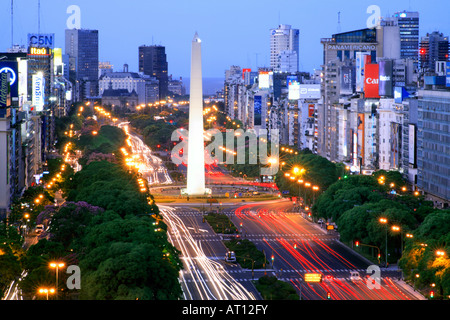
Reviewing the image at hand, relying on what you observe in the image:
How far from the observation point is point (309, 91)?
142 m

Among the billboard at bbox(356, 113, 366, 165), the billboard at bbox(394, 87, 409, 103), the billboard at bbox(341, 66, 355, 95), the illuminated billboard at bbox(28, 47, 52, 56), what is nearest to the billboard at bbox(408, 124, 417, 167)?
the billboard at bbox(394, 87, 409, 103)

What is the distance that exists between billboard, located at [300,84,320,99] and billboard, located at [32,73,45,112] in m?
46.4

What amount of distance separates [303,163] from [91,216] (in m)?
38.3

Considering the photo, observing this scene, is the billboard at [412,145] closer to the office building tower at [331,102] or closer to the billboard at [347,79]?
the office building tower at [331,102]

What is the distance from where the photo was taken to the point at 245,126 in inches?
7205

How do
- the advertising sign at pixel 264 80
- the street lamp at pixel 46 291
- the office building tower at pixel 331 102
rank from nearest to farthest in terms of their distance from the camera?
the street lamp at pixel 46 291, the office building tower at pixel 331 102, the advertising sign at pixel 264 80

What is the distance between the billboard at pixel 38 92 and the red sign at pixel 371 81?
129ft

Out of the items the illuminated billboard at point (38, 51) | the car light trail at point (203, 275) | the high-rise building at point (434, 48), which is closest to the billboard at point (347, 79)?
the illuminated billboard at point (38, 51)

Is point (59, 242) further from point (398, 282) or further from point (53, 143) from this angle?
point (53, 143)

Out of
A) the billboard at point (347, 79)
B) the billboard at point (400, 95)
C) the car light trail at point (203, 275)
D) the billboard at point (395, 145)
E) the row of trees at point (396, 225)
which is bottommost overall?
the car light trail at point (203, 275)

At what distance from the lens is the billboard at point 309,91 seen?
14039cm
